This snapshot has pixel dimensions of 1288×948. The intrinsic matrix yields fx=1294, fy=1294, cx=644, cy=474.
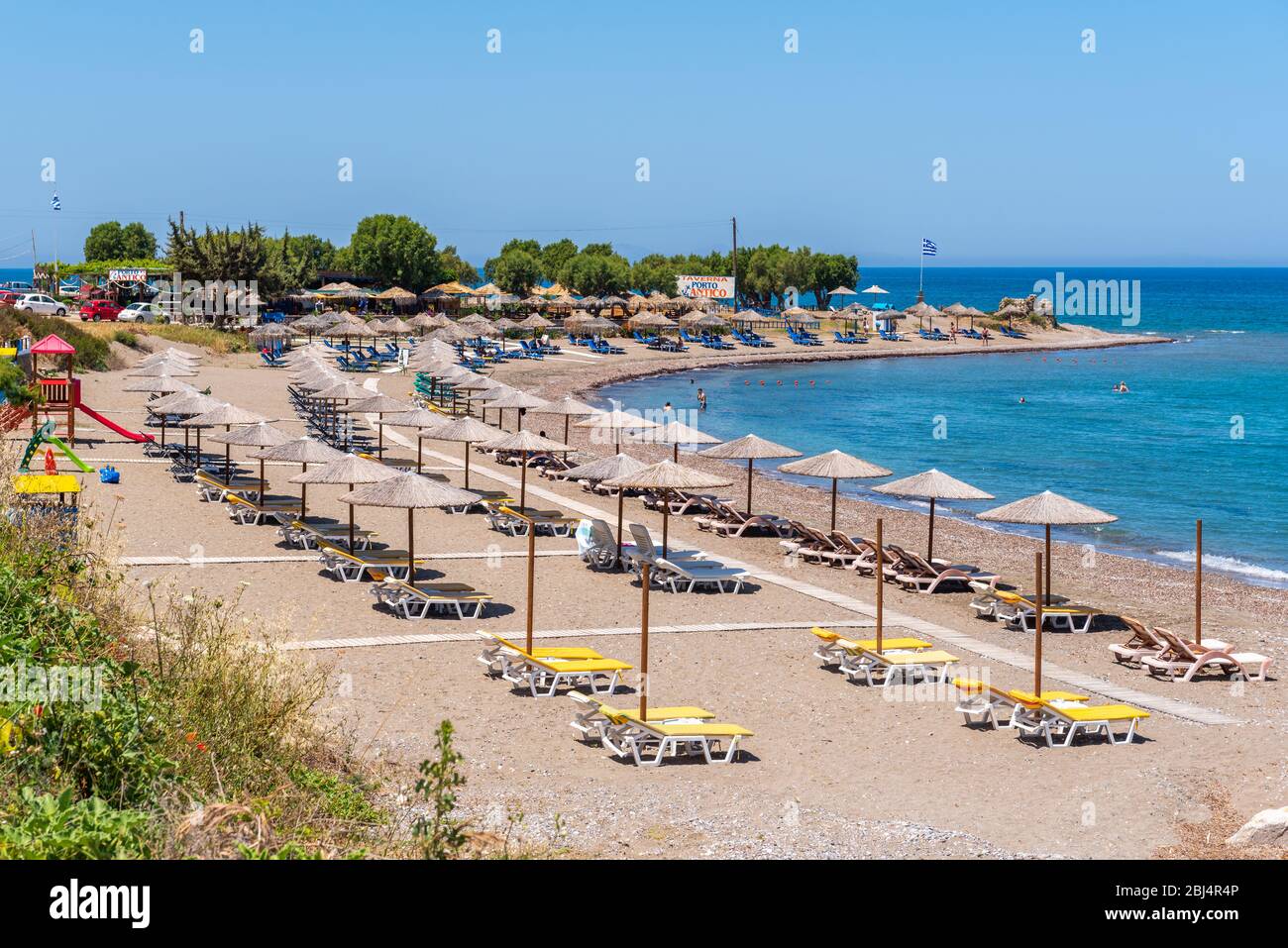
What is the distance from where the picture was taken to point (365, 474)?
1795 cm

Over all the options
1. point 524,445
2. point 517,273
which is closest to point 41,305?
point 524,445

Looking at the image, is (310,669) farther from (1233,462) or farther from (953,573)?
(1233,462)

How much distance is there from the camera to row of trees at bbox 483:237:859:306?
9206cm

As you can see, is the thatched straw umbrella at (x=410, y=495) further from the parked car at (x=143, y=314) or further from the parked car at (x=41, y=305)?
the parked car at (x=143, y=314)

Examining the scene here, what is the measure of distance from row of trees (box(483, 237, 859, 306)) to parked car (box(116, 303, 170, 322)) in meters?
38.9

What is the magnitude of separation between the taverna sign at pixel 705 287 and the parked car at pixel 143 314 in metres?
44.0

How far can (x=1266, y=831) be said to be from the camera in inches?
377

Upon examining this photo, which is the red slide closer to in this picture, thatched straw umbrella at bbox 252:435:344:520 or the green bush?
thatched straw umbrella at bbox 252:435:344:520

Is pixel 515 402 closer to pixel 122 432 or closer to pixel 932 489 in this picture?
pixel 122 432

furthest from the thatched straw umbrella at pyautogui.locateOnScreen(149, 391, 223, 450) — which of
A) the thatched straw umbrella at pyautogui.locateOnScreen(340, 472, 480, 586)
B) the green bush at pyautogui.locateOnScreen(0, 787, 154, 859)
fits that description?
the green bush at pyautogui.locateOnScreen(0, 787, 154, 859)

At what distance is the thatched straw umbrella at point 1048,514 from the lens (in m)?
17.8

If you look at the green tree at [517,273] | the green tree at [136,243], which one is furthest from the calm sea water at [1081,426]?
the green tree at [136,243]

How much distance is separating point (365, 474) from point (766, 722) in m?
7.58
